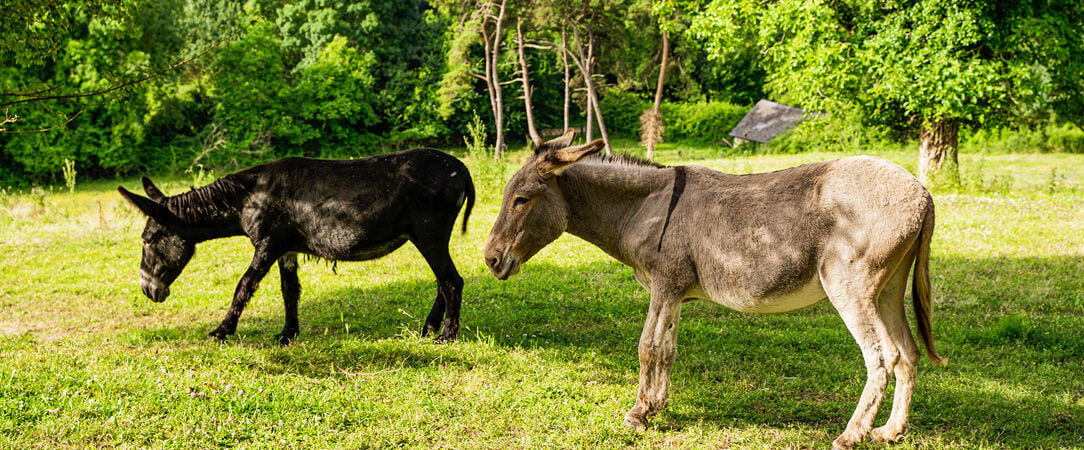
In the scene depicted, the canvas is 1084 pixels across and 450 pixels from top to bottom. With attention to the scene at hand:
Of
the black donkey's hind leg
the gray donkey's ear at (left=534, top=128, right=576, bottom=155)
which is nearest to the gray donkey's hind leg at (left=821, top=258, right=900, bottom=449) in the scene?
the gray donkey's ear at (left=534, top=128, right=576, bottom=155)

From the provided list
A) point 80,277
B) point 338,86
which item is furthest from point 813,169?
point 338,86

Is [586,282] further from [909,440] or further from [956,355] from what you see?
[909,440]

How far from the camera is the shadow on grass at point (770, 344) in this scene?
5367 mm

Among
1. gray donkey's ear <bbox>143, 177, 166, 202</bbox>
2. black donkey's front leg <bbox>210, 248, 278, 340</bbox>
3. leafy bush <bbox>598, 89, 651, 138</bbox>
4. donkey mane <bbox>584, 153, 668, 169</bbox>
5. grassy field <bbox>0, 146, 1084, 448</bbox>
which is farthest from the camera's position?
leafy bush <bbox>598, 89, 651, 138</bbox>

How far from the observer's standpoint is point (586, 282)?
10.0 meters

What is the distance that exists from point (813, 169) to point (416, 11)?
155 ft

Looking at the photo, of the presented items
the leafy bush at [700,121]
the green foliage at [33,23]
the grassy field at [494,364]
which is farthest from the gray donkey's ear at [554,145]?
the leafy bush at [700,121]

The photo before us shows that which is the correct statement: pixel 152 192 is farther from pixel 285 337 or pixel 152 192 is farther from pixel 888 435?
pixel 888 435

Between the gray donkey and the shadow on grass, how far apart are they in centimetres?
72

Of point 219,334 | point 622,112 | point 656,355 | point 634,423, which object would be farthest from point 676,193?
point 622,112

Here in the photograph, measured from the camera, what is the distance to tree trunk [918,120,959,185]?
17.8 metres

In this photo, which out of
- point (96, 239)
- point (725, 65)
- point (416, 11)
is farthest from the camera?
point (725, 65)

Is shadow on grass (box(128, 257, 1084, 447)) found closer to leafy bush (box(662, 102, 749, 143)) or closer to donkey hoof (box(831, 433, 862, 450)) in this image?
donkey hoof (box(831, 433, 862, 450))

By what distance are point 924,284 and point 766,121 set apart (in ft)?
128
